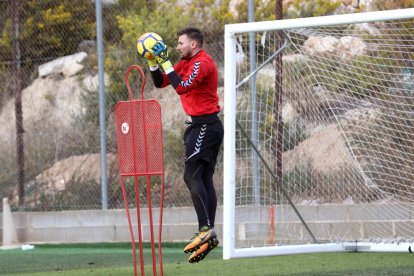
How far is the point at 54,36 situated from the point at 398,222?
23.0 ft

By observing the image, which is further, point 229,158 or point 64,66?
point 64,66

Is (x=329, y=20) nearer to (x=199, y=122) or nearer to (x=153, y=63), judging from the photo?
(x=199, y=122)

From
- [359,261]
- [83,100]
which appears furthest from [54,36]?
[359,261]

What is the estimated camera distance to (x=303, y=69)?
11953 mm

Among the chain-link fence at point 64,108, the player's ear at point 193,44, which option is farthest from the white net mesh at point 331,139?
the player's ear at point 193,44

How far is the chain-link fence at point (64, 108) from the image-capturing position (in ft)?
48.0

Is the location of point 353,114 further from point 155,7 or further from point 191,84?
point 155,7

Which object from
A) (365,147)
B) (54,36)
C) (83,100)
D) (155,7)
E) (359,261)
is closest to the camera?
(359,261)

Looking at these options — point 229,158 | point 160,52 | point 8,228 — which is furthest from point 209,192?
point 8,228

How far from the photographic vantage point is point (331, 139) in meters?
12.2

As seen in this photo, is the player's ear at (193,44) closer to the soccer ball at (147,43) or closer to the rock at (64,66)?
the soccer ball at (147,43)

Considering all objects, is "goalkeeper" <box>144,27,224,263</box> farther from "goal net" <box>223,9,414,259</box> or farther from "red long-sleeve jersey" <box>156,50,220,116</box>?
"goal net" <box>223,9,414,259</box>

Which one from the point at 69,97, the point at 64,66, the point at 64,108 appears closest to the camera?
the point at 64,108

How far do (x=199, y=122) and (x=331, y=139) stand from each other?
401 cm
